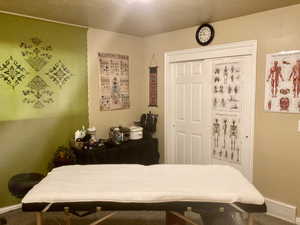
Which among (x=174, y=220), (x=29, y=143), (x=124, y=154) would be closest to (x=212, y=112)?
(x=124, y=154)

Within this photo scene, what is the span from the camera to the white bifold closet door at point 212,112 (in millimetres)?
3070

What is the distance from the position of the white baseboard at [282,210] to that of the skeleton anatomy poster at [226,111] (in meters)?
0.61

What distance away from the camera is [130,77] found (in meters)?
4.09

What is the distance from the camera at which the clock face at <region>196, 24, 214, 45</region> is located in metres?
3.28

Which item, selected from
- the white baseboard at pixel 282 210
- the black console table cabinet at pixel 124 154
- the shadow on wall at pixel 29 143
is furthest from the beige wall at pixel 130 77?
the white baseboard at pixel 282 210

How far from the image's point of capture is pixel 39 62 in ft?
10.1

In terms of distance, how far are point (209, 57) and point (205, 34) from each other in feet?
1.04

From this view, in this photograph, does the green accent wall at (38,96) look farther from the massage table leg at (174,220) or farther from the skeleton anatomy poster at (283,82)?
the skeleton anatomy poster at (283,82)

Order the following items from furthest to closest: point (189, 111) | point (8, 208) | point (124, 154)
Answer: point (189, 111) < point (124, 154) < point (8, 208)

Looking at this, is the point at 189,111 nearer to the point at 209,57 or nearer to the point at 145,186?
the point at 209,57

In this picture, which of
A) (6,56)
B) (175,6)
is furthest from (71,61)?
(175,6)

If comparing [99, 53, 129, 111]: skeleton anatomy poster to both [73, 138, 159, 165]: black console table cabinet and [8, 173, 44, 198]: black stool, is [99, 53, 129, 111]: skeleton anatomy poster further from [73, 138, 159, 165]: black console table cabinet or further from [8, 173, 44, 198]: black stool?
[8, 173, 44, 198]: black stool

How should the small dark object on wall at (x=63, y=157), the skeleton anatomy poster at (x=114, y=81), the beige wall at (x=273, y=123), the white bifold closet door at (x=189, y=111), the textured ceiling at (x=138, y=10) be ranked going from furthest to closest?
the skeleton anatomy poster at (x=114, y=81) < the white bifold closet door at (x=189, y=111) < the small dark object on wall at (x=63, y=157) < the beige wall at (x=273, y=123) < the textured ceiling at (x=138, y=10)

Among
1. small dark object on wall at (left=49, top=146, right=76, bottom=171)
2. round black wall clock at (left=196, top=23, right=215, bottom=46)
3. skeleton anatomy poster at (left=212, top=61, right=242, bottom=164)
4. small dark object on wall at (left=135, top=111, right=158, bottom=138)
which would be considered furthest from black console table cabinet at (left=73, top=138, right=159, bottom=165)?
round black wall clock at (left=196, top=23, right=215, bottom=46)
